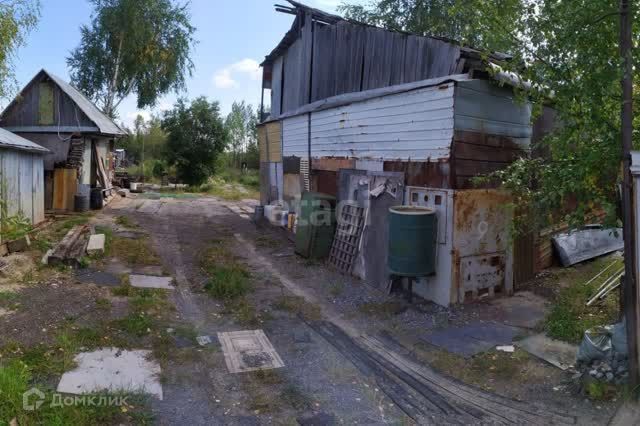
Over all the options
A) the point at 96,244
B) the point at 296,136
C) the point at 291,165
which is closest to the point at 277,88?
the point at 296,136

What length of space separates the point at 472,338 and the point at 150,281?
5331mm

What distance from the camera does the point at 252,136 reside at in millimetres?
47062

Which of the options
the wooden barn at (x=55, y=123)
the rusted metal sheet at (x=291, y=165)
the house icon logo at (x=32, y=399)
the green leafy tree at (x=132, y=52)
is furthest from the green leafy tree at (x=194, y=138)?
the house icon logo at (x=32, y=399)

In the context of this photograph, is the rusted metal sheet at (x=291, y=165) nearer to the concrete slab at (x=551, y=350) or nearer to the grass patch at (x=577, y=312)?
the grass patch at (x=577, y=312)

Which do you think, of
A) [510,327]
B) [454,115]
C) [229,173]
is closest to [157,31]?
[229,173]

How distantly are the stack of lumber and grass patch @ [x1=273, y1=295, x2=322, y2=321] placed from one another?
396 cm

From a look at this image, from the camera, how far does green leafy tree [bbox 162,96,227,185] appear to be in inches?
1097

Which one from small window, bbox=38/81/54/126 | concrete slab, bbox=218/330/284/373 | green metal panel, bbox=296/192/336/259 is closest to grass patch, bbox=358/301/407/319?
concrete slab, bbox=218/330/284/373

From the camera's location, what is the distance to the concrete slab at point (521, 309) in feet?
19.6

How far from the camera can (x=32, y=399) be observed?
3.64 meters

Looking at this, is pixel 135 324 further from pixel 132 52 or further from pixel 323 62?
pixel 132 52

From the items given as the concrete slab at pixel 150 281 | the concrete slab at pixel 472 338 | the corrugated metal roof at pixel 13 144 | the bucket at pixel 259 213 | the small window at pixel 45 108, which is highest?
the small window at pixel 45 108

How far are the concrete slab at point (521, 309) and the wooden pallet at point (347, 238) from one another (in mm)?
2824

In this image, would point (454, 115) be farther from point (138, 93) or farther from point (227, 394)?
point (138, 93)
